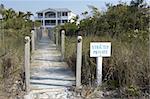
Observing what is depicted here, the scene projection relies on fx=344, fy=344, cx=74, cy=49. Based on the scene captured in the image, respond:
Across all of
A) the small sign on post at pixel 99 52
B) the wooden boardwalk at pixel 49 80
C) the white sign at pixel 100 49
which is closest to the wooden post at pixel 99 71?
the small sign on post at pixel 99 52

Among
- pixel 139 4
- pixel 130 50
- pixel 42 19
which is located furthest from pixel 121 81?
pixel 42 19

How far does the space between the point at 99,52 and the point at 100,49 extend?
0.06 m

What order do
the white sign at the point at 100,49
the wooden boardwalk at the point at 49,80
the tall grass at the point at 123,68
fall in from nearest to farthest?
1. the tall grass at the point at 123,68
2. the wooden boardwalk at the point at 49,80
3. the white sign at the point at 100,49

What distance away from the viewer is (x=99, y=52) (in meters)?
6.82

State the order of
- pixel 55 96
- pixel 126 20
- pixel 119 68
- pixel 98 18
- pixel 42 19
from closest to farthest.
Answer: pixel 55 96
pixel 119 68
pixel 126 20
pixel 98 18
pixel 42 19

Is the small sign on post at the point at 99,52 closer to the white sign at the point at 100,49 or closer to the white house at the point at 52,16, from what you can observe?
the white sign at the point at 100,49

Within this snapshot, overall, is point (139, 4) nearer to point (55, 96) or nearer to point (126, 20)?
point (126, 20)

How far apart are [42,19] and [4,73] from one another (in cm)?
7438

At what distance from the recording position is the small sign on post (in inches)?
266

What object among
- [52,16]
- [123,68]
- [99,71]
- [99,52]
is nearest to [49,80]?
[99,71]

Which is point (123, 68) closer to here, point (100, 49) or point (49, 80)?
point (100, 49)

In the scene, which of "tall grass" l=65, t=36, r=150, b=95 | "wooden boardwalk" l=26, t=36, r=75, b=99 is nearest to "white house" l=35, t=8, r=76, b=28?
"wooden boardwalk" l=26, t=36, r=75, b=99

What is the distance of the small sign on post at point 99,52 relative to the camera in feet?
22.2

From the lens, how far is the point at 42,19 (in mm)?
80312
